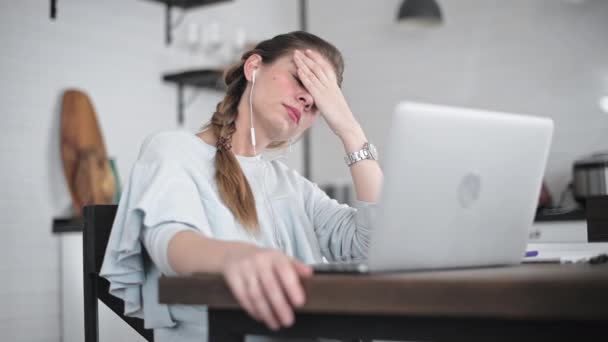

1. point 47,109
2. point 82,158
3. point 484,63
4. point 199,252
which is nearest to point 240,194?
point 199,252

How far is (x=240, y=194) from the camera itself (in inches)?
50.8

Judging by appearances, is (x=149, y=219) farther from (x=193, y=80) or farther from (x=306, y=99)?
(x=193, y=80)

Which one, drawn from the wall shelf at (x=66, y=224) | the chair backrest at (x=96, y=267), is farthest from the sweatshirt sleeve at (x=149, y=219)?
the wall shelf at (x=66, y=224)

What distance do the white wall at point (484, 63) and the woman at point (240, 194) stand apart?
2113mm

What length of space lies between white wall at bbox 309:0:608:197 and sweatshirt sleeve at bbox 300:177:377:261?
2.09 metres

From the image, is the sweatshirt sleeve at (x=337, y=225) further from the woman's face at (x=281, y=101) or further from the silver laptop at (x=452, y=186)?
the silver laptop at (x=452, y=186)

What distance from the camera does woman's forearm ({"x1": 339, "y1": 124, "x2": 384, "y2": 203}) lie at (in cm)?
Answer: 135

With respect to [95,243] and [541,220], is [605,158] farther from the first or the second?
[95,243]

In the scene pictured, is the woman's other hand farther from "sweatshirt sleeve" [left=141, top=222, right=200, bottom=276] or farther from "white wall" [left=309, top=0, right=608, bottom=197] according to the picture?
"white wall" [left=309, top=0, right=608, bottom=197]

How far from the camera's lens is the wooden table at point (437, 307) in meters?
0.59

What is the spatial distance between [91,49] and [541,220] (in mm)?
1976

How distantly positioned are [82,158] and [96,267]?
151 centimetres

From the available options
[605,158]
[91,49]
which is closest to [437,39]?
[605,158]

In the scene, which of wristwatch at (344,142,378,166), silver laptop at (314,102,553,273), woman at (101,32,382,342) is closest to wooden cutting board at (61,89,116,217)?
woman at (101,32,382,342)
